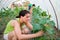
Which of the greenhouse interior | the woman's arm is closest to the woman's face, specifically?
the greenhouse interior

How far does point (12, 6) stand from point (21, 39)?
16.0 inches

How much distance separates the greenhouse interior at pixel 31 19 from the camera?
8.43 feet

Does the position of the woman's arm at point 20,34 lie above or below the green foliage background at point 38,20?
below

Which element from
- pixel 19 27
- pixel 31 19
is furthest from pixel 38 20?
pixel 19 27

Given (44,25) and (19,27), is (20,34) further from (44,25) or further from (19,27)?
(44,25)

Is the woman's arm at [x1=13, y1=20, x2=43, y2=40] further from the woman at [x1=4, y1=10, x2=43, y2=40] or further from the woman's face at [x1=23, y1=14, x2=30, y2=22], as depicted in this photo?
the woman's face at [x1=23, y1=14, x2=30, y2=22]

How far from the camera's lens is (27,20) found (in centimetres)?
260

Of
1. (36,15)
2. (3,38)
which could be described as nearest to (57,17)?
(36,15)

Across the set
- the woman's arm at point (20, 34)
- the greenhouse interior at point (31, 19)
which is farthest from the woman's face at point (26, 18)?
the woman's arm at point (20, 34)

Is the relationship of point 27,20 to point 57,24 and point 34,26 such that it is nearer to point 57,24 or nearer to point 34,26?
point 34,26

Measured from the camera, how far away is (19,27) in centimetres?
258

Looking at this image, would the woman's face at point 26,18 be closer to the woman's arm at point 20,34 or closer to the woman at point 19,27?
the woman at point 19,27

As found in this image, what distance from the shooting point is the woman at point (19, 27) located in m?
2.57

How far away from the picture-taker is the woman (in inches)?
101
